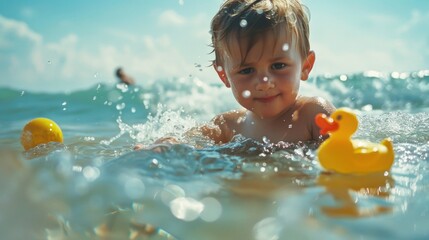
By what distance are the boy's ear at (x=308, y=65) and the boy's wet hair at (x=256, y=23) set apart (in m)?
0.07

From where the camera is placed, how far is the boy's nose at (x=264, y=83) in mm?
3221

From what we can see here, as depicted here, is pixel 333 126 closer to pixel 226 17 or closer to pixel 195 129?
pixel 226 17

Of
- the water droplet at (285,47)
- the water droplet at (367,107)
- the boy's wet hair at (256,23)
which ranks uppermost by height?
the water droplet at (367,107)

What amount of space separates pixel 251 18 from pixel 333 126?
53.3 inches

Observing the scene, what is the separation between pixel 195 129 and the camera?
4.02 m

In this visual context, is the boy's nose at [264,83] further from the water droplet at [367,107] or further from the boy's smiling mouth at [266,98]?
the water droplet at [367,107]

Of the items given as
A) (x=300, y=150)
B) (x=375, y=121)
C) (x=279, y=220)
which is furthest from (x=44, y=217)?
(x=375, y=121)

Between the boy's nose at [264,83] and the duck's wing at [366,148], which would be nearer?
the duck's wing at [366,148]

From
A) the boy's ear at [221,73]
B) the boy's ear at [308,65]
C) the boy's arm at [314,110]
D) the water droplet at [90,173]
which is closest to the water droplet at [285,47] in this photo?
the boy's ear at [308,65]

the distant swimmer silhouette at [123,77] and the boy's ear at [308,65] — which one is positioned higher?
the distant swimmer silhouette at [123,77]

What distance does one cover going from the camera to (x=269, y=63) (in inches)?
126

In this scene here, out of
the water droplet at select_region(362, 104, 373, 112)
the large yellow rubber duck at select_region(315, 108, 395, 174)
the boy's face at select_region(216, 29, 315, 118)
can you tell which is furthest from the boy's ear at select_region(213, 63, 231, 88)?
the water droplet at select_region(362, 104, 373, 112)

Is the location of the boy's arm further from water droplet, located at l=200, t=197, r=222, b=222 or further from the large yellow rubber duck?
water droplet, located at l=200, t=197, r=222, b=222

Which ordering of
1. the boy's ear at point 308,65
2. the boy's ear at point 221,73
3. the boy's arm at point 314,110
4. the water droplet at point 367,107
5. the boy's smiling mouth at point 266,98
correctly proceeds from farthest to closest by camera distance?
the water droplet at point 367,107 < the boy's ear at point 221,73 < the boy's ear at point 308,65 < the boy's arm at point 314,110 < the boy's smiling mouth at point 266,98
